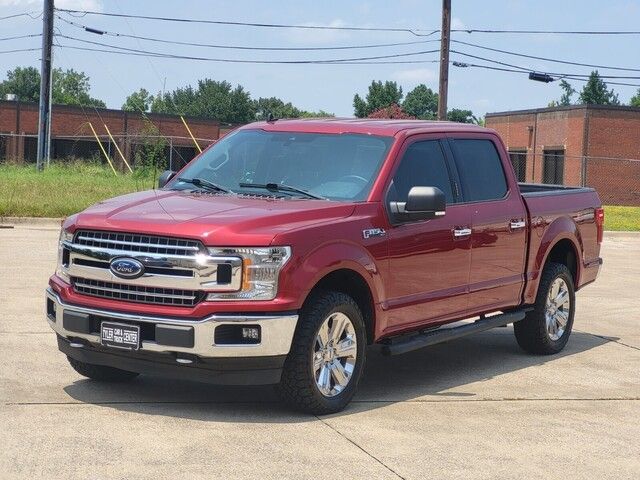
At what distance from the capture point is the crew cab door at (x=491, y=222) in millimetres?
9352

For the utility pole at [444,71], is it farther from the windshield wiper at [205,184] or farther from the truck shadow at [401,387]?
the windshield wiper at [205,184]

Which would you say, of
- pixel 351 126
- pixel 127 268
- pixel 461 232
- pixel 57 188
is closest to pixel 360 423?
pixel 127 268

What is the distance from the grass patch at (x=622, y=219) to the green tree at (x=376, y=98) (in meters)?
64.0

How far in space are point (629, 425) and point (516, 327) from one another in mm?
2756

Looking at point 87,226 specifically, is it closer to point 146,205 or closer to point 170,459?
point 146,205

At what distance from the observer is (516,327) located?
34.6ft

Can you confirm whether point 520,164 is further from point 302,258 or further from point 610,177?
point 302,258

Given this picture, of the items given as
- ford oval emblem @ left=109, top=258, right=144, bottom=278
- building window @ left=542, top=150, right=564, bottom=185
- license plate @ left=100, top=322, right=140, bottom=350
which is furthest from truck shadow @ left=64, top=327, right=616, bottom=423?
building window @ left=542, top=150, right=564, bottom=185

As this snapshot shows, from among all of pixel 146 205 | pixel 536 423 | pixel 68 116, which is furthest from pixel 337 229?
pixel 68 116

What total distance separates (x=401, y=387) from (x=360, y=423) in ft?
4.57

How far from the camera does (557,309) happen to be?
1074 cm

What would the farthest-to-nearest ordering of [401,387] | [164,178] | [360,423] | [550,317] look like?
[550,317], [164,178], [401,387], [360,423]

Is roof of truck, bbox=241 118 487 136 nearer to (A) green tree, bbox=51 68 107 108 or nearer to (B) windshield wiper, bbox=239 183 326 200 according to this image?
(B) windshield wiper, bbox=239 183 326 200

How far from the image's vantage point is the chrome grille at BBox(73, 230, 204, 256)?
7199 mm
